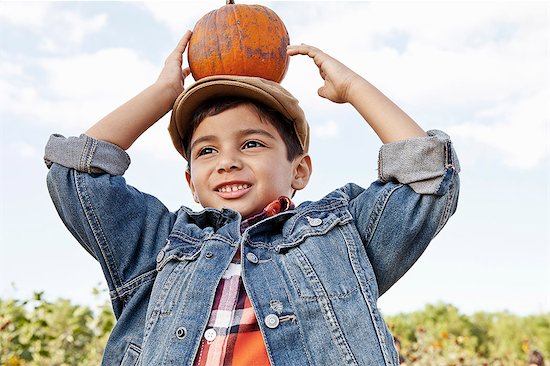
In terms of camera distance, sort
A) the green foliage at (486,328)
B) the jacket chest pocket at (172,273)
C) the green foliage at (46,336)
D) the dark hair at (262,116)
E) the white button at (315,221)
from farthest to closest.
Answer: the green foliage at (486,328) < the green foliage at (46,336) < the dark hair at (262,116) < the white button at (315,221) < the jacket chest pocket at (172,273)

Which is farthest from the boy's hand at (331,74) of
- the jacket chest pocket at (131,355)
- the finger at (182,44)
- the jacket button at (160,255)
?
the jacket chest pocket at (131,355)

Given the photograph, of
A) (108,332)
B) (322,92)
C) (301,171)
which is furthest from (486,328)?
(322,92)

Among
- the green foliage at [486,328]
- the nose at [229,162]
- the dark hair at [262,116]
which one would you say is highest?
the green foliage at [486,328]

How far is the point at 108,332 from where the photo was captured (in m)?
6.20

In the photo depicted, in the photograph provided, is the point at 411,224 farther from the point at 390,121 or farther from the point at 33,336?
the point at 33,336

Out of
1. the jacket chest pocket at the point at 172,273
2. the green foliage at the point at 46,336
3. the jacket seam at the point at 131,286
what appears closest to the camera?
the jacket chest pocket at the point at 172,273

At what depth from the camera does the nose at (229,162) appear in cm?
254

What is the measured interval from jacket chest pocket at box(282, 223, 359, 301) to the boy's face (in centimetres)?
29

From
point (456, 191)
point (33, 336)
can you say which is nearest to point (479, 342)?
point (33, 336)

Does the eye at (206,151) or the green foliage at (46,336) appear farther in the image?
the green foliage at (46,336)

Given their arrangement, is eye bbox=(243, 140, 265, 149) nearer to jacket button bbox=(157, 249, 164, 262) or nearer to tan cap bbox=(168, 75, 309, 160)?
tan cap bbox=(168, 75, 309, 160)

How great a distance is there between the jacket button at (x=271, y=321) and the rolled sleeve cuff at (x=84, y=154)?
0.84 meters

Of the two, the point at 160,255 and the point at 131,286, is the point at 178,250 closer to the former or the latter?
the point at 160,255

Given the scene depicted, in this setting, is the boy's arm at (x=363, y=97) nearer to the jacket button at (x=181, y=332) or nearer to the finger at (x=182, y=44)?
the finger at (x=182, y=44)
